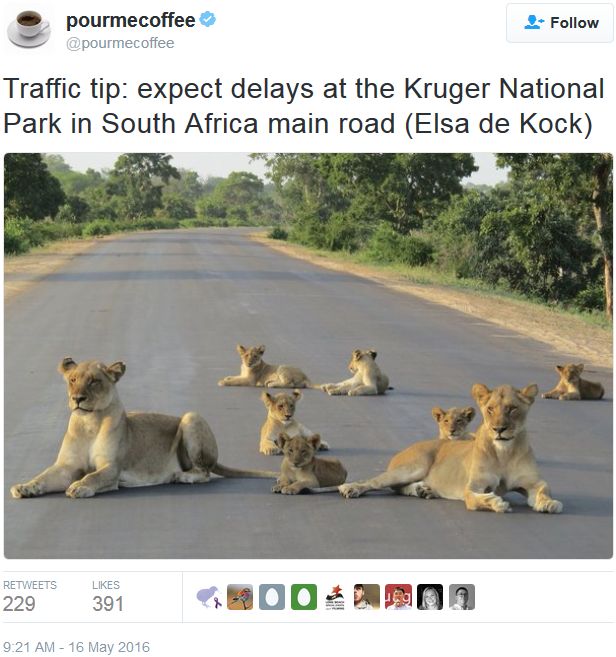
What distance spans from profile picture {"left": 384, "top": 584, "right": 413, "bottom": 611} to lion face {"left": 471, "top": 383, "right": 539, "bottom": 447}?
2.13 metres

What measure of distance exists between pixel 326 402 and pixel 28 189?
4101 cm

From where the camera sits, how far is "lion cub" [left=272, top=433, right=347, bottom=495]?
780cm

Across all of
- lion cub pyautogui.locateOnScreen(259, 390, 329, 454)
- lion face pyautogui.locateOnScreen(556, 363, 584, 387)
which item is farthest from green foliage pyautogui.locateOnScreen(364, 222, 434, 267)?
lion cub pyautogui.locateOnScreen(259, 390, 329, 454)

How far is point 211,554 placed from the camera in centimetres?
630

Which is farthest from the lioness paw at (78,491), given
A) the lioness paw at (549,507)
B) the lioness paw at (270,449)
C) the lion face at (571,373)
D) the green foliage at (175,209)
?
the green foliage at (175,209)

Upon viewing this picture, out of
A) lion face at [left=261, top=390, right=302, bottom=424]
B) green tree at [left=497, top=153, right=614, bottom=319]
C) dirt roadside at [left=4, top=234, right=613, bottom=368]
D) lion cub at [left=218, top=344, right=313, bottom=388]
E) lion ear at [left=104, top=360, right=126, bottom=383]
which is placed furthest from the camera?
green tree at [left=497, top=153, right=614, bottom=319]

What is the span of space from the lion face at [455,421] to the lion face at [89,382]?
2.34 m

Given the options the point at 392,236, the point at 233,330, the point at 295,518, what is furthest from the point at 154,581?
the point at 392,236
